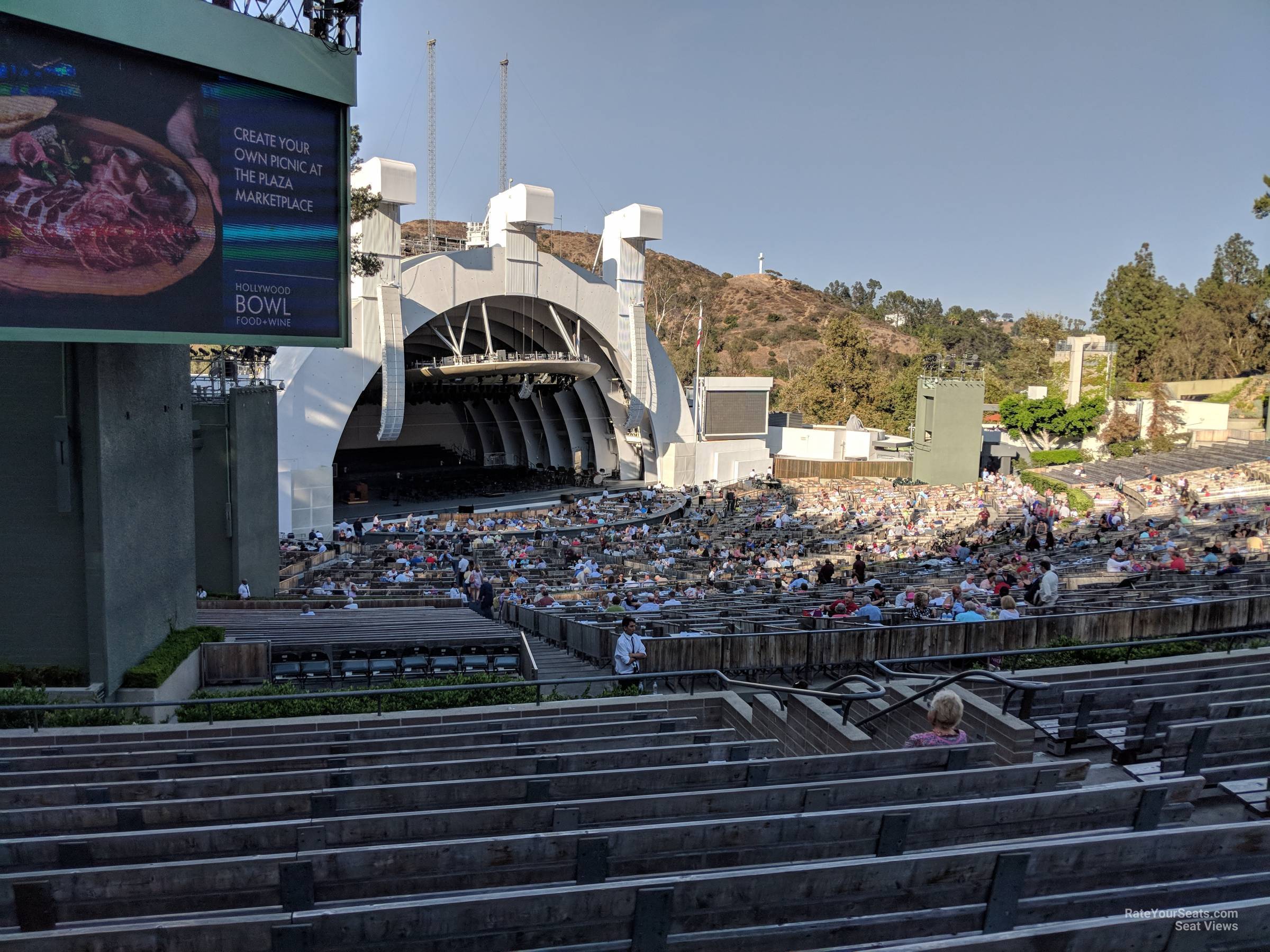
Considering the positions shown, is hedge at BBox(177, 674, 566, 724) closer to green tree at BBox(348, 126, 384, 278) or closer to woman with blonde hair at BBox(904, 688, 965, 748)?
woman with blonde hair at BBox(904, 688, 965, 748)

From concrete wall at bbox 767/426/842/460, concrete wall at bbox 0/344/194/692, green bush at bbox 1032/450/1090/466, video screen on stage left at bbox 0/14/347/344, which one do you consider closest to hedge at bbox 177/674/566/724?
concrete wall at bbox 0/344/194/692

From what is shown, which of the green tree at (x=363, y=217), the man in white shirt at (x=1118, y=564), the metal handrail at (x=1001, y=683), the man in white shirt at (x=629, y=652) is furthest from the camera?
the green tree at (x=363, y=217)

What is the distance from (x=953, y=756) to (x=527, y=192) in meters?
34.4

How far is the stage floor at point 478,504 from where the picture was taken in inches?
1441

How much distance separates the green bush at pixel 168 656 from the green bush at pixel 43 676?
1.52ft

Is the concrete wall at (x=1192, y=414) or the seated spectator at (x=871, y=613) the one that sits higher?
the concrete wall at (x=1192, y=414)

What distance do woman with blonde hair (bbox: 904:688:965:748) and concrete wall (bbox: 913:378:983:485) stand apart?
141ft

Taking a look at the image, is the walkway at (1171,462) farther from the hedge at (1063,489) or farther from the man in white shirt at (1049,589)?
the man in white shirt at (1049,589)

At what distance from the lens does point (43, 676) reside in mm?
10117

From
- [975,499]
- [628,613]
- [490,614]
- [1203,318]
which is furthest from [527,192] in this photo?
[1203,318]

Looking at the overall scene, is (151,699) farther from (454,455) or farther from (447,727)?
(454,455)

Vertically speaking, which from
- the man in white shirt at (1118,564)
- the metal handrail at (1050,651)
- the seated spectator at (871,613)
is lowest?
the man in white shirt at (1118,564)

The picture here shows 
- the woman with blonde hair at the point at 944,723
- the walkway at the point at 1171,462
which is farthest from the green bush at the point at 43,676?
the walkway at the point at 1171,462

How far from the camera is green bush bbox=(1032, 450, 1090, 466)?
52781 millimetres
